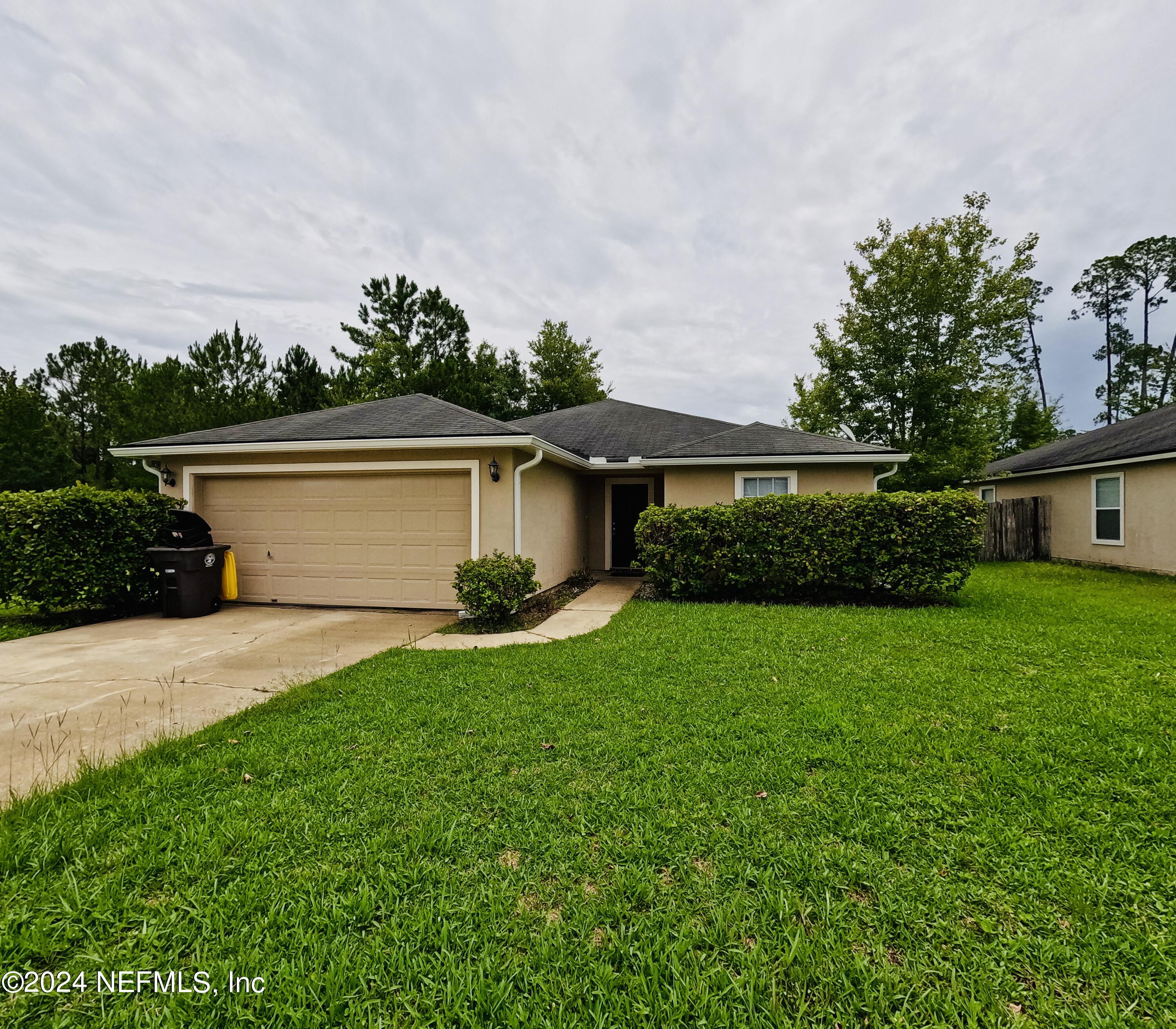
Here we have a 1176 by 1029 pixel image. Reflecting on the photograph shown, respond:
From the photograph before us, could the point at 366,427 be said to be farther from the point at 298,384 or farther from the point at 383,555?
the point at 298,384

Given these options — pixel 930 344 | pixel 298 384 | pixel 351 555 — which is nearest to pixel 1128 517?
pixel 930 344

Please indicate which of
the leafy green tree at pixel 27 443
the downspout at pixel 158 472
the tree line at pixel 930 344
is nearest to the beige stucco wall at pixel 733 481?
the tree line at pixel 930 344

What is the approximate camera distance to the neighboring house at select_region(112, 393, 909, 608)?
25.4ft

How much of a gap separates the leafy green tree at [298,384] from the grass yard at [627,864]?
77.8ft

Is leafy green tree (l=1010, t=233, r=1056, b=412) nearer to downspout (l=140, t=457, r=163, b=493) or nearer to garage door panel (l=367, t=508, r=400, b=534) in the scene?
garage door panel (l=367, t=508, r=400, b=534)

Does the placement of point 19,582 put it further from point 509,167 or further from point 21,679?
point 509,167

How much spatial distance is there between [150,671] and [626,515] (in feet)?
30.3

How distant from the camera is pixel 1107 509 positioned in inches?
464

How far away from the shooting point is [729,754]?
3145 mm

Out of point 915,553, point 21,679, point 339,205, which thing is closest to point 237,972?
point 21,679

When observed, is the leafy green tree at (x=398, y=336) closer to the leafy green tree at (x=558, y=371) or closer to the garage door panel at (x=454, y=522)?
the leafy green tree at (x=558, y=371)

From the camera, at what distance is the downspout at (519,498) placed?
7.68 metres

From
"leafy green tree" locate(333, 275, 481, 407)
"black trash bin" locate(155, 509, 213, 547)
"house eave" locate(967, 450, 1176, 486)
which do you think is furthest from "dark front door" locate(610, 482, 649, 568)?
"leafy green tree" locate(333, 275, 481, 407)

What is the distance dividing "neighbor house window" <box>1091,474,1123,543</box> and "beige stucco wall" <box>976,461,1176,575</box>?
0.10 metres
